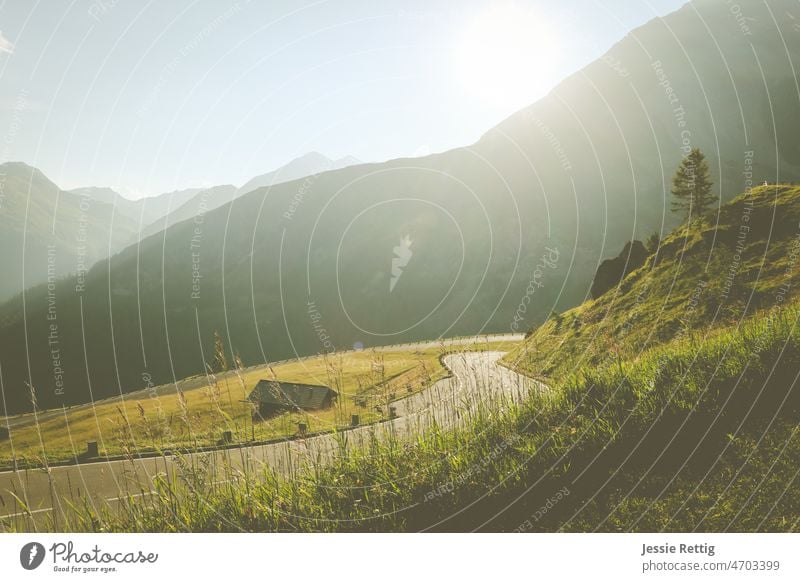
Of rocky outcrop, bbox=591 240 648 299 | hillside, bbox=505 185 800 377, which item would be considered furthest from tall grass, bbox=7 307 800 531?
rocky outcrop, bbox=591 240 648 299

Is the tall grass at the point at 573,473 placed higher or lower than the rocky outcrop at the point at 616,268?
higher

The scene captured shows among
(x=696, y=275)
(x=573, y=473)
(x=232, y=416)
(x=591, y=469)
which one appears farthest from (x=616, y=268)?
(x=573, y=473)

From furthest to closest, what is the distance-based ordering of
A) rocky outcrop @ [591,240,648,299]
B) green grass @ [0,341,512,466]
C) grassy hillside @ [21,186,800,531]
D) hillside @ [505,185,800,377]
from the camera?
1. rocky outcrop @ [591,240,648,299]
2. hillside @ [505,185,800,377]
3. green grass @ [0,341,512,466]
4. grassy hillside @ [21,186,800,531]

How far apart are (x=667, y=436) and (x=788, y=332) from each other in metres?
2.82

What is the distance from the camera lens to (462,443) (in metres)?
5.96

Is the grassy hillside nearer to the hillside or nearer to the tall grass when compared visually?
the tall grass

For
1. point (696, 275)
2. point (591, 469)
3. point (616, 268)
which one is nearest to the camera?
point (591, 469)

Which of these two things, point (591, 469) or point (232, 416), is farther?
point (232, 416)

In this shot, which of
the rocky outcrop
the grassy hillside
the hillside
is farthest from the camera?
the rocky outcrop

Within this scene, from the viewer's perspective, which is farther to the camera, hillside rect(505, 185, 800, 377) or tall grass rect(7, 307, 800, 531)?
hillside rect(505, 185, 800, 377)

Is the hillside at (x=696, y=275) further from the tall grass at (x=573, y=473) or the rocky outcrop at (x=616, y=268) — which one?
the rocky outcrop at (x=616, y=268)

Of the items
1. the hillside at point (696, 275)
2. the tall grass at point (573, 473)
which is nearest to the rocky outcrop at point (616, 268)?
the hillside at point (696, 275)

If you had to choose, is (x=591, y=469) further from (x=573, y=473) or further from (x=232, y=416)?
(x=232, y=416)

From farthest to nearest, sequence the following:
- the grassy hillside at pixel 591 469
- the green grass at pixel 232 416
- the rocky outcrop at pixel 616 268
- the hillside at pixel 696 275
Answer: the rocky outcrop at pixel 616 268
the hillside at pixel 696 275
the green grass at pixel 232 416
the grassy hillside at pixel 591 469
